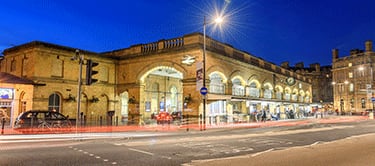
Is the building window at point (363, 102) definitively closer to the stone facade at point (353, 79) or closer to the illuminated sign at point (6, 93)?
the stone facade at point (353, 79)

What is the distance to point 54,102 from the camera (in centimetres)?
2544

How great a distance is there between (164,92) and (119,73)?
6.10 metres

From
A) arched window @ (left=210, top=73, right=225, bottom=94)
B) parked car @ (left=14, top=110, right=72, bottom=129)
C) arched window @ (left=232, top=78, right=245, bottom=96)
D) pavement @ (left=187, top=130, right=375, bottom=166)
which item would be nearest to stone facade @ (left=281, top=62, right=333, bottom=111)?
arched window @ (left=232, top=78, right=245, bottom=96)

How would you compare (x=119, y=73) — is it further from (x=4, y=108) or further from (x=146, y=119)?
(x=4, y=108)

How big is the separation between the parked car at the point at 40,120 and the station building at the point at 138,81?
344 cm

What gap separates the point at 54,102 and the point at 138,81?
26.3ft

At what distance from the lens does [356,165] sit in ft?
26.7

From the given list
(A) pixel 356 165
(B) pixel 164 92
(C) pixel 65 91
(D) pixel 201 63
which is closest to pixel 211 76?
(D) pixel 201 63

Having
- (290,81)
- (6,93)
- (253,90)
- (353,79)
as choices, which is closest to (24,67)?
(6,93)

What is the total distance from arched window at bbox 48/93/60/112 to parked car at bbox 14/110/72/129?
404cm

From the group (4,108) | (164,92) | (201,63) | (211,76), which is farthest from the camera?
(164,92)

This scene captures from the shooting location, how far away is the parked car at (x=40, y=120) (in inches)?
737

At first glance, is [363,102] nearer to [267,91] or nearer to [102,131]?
[267,91]

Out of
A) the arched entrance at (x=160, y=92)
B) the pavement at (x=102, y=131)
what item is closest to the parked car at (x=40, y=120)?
the pavement at (x=102, y=131)
